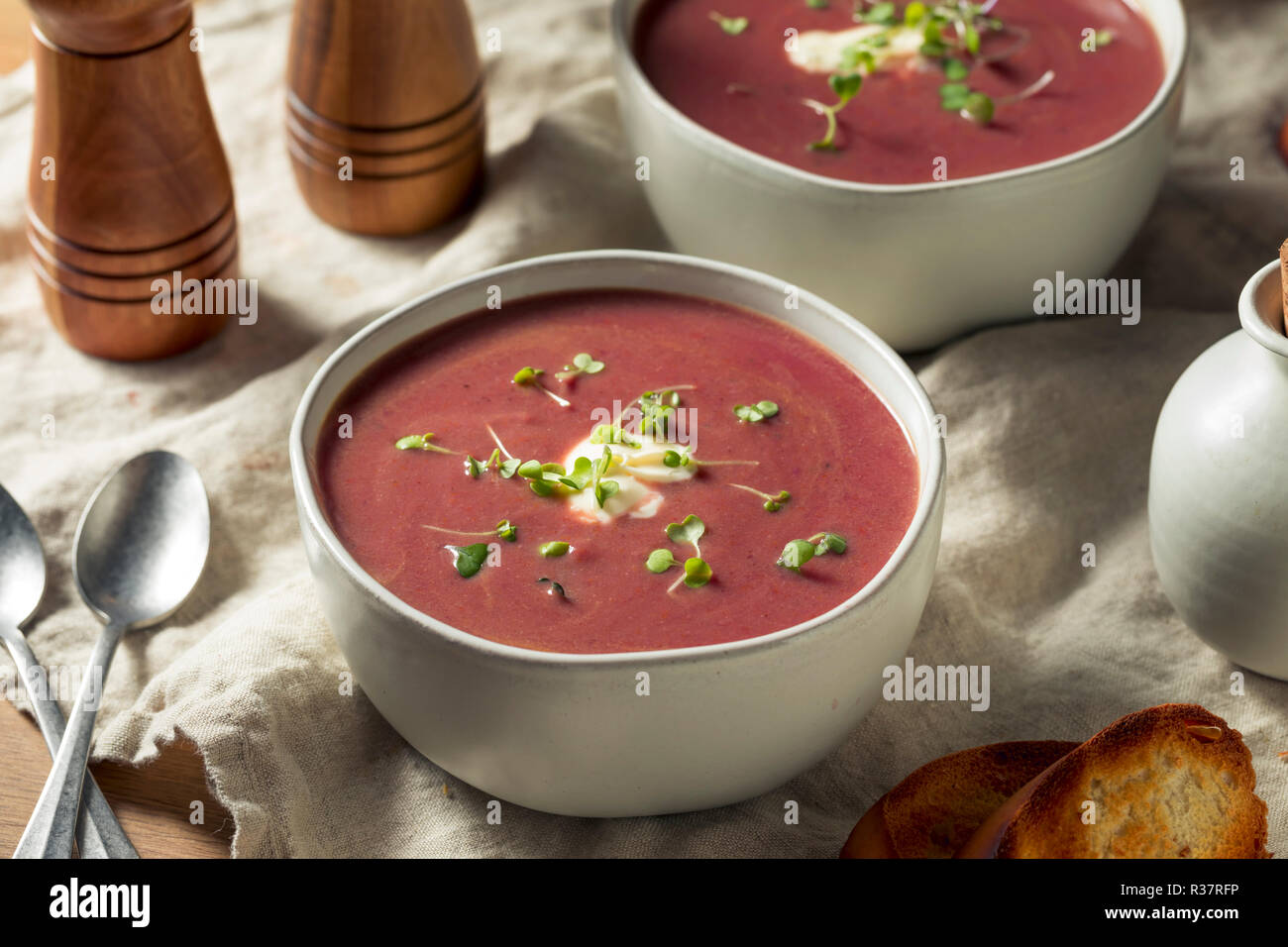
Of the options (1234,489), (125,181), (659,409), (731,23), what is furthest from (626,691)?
(731,23)

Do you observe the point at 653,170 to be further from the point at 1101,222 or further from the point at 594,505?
the point at 594,505

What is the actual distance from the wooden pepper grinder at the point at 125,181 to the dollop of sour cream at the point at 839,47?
0.83 m

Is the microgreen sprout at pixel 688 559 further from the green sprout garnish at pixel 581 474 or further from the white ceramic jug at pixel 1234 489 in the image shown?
the white ceramic jug at pixel 1234 489

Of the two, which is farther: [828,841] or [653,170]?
[653,170]

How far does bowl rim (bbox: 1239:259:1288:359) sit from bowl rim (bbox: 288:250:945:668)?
1.03 feet

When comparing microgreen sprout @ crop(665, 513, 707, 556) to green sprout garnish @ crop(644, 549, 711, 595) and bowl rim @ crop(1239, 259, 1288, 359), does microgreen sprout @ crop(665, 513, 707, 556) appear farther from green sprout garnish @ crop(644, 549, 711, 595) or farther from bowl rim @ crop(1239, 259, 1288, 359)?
bowl rim @ crop(1239, 259, 1288, 359)

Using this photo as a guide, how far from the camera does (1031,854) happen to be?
1.30 metres

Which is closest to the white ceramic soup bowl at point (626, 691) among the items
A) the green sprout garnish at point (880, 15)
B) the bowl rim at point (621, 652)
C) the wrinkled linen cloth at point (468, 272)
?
the bowl rim at point (621, 652)

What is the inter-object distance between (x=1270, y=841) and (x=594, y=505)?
74 cm

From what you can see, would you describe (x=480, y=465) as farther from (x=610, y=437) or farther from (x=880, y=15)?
(x=880, y=15)

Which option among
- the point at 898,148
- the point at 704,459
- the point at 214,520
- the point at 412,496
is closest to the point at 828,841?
the point at 704,459

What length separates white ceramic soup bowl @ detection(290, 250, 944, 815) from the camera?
4.16 feet
